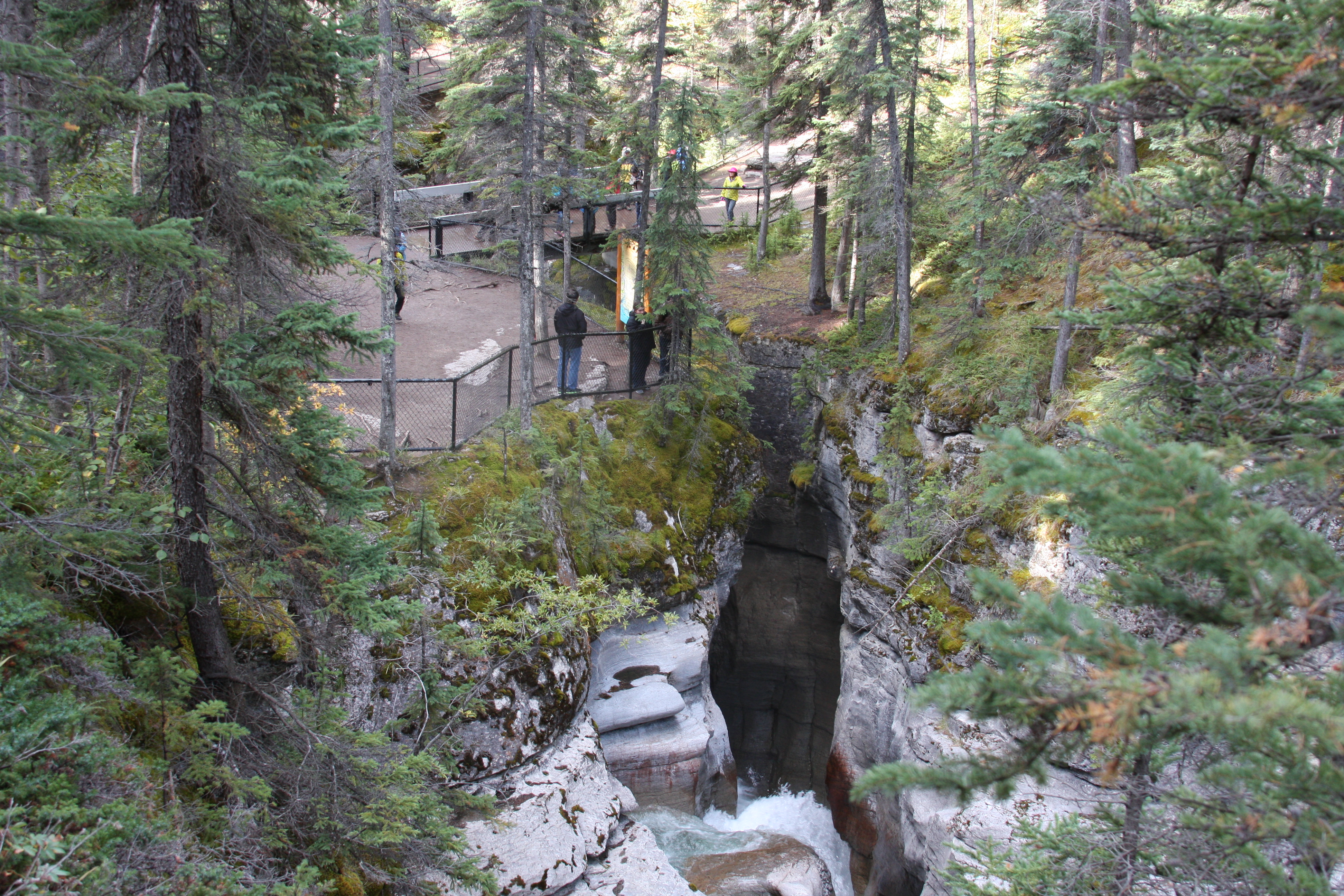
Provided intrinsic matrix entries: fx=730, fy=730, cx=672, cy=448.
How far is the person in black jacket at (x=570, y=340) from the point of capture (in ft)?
45.4

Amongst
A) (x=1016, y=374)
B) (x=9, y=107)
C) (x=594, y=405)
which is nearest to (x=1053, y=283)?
(x=1016, y=374)

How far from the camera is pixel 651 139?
48.2 feet

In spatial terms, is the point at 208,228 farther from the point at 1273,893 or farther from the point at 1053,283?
the point at 1053,283

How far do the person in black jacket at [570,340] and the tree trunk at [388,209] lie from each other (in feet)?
12.6

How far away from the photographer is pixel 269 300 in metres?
6.12

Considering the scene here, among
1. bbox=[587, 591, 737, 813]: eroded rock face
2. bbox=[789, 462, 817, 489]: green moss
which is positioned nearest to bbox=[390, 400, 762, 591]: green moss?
bbox=[587, 591, 737, 813]: eroded rock face

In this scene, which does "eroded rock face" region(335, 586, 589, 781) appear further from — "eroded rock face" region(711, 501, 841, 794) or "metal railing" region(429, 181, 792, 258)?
"metal railing" region(429, 181, 792, 258)

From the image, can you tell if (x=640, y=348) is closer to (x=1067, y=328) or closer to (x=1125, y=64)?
(x=1067, y=328)

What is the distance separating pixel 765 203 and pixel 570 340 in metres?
14.8

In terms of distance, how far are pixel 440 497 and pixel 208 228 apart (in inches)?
216

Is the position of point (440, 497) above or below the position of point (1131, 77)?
below

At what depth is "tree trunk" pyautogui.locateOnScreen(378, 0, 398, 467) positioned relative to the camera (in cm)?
979

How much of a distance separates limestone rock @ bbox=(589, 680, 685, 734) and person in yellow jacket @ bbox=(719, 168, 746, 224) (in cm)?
2113

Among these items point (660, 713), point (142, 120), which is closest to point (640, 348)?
point (660, 713)
